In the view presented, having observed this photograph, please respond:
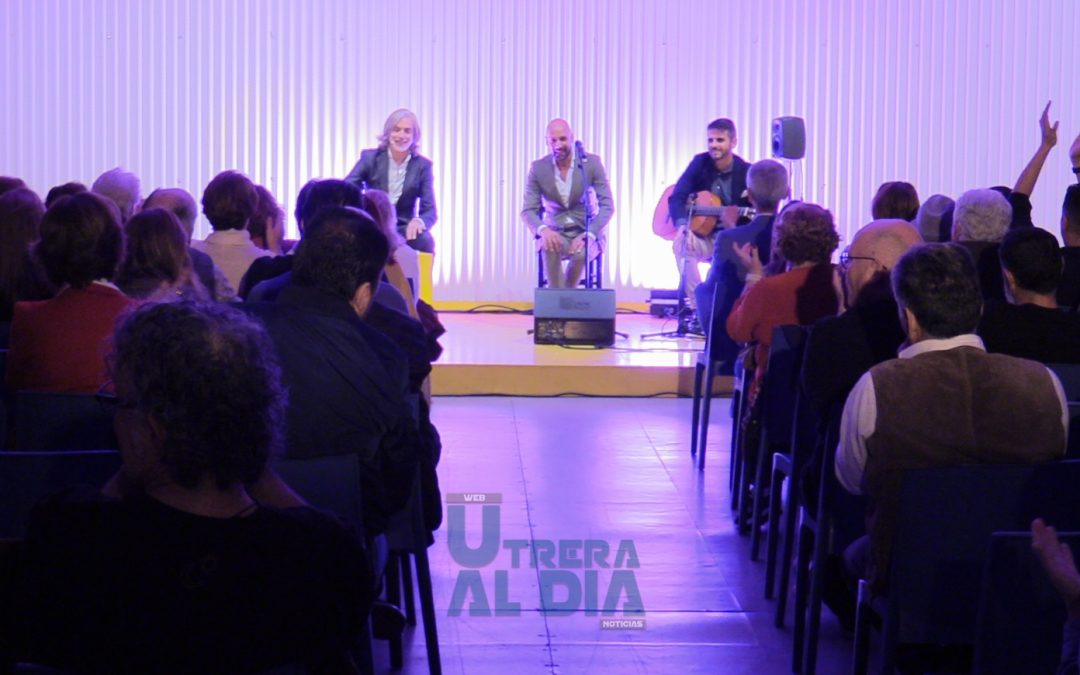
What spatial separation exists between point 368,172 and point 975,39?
17.0 ft

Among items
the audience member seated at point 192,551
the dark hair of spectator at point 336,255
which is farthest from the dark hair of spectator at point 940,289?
the audience member seated at point 192,551

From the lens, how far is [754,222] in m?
6.05

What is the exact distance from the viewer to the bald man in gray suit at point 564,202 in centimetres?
966

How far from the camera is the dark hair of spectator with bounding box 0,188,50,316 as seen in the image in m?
4.09

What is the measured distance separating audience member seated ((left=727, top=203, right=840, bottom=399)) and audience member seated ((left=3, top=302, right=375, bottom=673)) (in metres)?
3.16

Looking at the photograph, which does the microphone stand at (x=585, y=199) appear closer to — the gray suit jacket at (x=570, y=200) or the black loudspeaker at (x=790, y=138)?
the gray suit jacket at (x=570, y=200)

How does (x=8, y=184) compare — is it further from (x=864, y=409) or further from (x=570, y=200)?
(x=570, y=200)

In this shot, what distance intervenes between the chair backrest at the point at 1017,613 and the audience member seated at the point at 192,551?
0.96 m

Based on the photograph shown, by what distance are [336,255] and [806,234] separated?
82.1 inches

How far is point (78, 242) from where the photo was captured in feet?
11.2

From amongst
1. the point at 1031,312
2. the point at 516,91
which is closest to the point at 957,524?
the point at 1031,312

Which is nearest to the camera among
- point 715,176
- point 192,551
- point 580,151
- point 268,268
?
point 192,551

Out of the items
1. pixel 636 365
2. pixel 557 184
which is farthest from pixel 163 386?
pixel 557 184

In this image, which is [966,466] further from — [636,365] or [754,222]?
[636,365]
